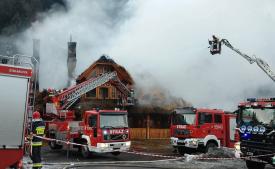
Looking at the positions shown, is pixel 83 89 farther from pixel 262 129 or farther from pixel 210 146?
pixel 262 129

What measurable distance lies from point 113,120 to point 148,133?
49.8ft

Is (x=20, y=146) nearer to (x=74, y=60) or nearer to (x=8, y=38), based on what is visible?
(x=8, y=38)

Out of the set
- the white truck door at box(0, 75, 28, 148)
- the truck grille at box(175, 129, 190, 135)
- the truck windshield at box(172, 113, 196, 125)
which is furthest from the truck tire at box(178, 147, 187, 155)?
the white truck door at box(0, 75, 28, 148)

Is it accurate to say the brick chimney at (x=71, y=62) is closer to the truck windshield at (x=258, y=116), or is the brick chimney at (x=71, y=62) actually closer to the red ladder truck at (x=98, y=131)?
the red ladder truck at (x=98, y=131)

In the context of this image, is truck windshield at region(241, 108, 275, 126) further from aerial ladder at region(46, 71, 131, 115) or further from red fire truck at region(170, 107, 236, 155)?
aerial ladder at region(46, 71, 131, 115)

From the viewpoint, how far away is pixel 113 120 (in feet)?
51.8

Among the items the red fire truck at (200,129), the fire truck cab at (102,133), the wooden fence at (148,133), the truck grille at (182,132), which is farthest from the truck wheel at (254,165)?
the wooden fence at (148,133)

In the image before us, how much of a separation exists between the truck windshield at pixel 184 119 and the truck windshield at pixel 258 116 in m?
5.00

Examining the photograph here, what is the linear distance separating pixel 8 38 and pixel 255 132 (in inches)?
860

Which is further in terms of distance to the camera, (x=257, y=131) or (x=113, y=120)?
(x=113, y=120)

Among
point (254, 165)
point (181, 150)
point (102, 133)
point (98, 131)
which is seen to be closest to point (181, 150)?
point (181, 150)

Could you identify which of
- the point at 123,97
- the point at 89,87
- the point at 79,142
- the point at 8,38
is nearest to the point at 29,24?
the point at 8,38

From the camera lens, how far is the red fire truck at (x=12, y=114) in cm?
779

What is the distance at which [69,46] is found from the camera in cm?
3462
